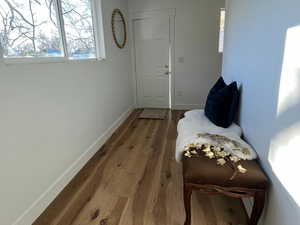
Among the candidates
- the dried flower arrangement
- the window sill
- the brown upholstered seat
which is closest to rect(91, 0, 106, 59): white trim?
the window sill

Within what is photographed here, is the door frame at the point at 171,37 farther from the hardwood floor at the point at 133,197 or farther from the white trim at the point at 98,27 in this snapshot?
the hardwood floor at the point at 133,197

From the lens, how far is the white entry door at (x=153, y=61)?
4012mm

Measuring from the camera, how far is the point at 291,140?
0.98m

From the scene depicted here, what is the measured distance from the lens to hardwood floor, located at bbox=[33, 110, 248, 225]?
153 cm

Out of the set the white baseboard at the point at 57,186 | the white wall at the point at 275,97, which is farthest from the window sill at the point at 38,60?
the white wall at the point at 275,97

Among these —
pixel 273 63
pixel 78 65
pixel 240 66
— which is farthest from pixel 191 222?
pixel 78 65

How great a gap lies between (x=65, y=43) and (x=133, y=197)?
1695 millimetres

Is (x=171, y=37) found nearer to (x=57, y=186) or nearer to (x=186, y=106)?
(x=186, y=106)

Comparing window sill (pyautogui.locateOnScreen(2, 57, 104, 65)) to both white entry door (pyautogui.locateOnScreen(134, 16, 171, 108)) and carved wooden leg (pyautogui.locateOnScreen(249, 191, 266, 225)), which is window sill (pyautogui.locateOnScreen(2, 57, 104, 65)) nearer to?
carved wooden leg (pyautogui.locateOnScreen(249, 191, 266, 225))

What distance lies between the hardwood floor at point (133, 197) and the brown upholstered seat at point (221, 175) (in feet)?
1.53

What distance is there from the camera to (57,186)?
5.97 ft

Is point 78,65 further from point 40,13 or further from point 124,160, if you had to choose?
point 124,160

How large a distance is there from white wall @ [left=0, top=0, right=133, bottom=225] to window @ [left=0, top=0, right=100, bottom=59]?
0.14 m

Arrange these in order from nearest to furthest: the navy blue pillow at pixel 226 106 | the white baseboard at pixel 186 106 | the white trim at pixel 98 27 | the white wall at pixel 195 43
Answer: the navy blue pillow at pixel 226 106 < the white trim at pixel 98 27 < the white wall at pixel 195 43 < the white baseboard at pixel 186 106
